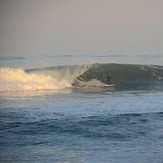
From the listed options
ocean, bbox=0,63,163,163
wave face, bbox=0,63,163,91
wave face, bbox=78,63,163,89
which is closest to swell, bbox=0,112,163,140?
ocean, bbox=0,63,163,163

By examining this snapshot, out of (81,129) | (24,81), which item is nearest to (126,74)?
(24,81)

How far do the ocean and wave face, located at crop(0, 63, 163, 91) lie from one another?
0.25 feet

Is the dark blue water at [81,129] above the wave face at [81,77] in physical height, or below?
below

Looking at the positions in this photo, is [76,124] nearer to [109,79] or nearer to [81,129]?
[81,129]

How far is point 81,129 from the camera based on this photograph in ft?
22.7

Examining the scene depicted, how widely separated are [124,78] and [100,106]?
23.7 ft

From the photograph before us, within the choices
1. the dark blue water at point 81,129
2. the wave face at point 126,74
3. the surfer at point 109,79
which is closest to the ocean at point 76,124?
the dark blue water at point 81,129

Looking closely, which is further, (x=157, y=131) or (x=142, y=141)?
(x=157, y=131)

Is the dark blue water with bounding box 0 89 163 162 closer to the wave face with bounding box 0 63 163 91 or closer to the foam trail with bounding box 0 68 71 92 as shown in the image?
the foam trail with bounding box 0 68 71 92

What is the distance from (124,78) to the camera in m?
16.2

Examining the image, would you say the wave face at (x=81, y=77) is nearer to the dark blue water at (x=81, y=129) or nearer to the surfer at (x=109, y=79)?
the surfer at (x=109, y=79)

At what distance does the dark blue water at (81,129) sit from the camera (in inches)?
214

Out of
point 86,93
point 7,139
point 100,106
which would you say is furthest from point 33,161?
point 86,93

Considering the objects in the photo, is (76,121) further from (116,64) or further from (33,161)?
(116,64)
